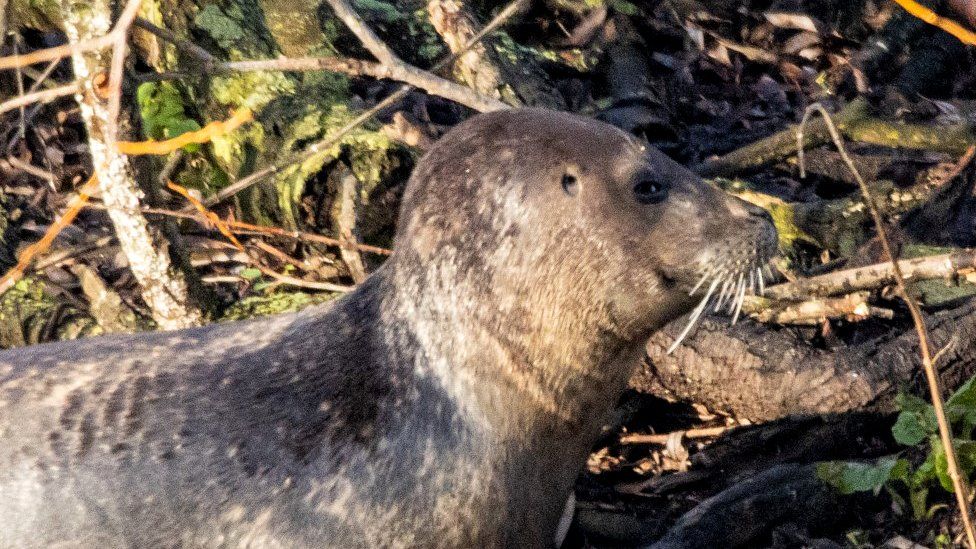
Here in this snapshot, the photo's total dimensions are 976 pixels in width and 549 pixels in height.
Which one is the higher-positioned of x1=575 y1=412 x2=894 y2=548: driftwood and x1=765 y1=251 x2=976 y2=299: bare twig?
x1=765 y1=251 x2=976 y2=299: bare twig

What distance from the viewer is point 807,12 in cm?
809

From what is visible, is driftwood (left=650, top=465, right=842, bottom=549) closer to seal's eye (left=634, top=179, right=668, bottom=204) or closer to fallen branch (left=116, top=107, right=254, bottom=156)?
seal's eye (left=634, top=179, right=668, bottom=204)

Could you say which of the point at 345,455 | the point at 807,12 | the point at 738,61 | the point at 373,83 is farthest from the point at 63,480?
the point at 807,12

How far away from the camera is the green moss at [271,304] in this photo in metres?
5.43

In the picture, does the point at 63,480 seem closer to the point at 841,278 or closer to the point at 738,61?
the point at 841,278

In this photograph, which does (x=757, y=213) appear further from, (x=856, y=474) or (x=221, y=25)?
(x=221, y=25)

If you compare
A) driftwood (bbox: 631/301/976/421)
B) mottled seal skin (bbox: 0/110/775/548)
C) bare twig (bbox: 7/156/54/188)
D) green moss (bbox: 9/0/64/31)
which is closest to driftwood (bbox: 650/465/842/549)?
driftwood (bbox: 631/301/976/421)

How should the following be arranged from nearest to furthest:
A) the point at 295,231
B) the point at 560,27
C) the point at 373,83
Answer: the point at 295,231, the point at 373,83, the point at 560,27

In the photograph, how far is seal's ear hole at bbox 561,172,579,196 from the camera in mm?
3619

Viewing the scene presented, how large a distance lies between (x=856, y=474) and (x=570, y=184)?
1.47 meters

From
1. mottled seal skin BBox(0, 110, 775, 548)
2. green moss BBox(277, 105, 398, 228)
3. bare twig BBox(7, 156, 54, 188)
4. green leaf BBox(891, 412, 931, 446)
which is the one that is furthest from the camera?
bare twig BBox(7, 156, 54, 188)

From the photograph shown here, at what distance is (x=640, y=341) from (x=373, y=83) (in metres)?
3.43

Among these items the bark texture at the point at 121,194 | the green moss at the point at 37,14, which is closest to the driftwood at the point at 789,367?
the bark texture at the point at 121,194

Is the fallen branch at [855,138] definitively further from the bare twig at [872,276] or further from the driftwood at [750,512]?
the driftwood at [750,512]
